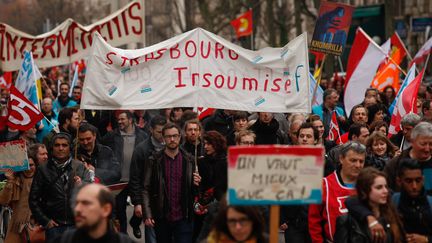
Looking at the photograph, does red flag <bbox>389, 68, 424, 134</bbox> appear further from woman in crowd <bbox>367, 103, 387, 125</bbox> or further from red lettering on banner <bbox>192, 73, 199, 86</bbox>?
red lettering on banner <bbox>192, 73, 199, 86</bbox>

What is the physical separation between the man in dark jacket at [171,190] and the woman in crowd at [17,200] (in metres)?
1.19

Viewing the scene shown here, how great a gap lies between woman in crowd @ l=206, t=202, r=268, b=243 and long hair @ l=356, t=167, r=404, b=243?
1.02 meters

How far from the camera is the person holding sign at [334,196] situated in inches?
367

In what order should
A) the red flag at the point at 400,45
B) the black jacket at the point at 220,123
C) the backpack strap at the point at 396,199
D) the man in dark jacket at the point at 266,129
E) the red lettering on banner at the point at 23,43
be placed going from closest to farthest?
the backpack strap at the point at 396,199
the man in dark jacket at the point at 266,129
the black jacket at the point at 220,123
the red lettering on banner at the point at 23,43
the red flag at the point at 400,45

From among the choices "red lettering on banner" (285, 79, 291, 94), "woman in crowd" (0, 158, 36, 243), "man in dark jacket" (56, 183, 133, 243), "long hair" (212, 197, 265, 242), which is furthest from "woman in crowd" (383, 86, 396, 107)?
"man in dark jacket" (56, 183, 133, 243)

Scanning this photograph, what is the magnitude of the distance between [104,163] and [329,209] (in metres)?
3.52

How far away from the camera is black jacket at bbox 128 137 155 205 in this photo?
1145cm

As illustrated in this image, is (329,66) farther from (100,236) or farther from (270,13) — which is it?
(100,236)

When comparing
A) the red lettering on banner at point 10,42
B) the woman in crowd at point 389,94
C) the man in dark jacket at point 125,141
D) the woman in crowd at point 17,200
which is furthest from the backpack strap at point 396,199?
the woman in crowd at point 389,94

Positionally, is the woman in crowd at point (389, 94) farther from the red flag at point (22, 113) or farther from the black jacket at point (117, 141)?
the red flag at point (22, 113)

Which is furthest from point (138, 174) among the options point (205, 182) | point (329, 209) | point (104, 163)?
point (329, 209)

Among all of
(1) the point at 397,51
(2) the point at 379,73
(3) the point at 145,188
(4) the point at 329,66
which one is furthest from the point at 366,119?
(4) the point at 329,66

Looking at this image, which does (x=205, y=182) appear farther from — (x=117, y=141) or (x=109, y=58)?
(x=117, y=141)

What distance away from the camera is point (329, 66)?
3378cm
